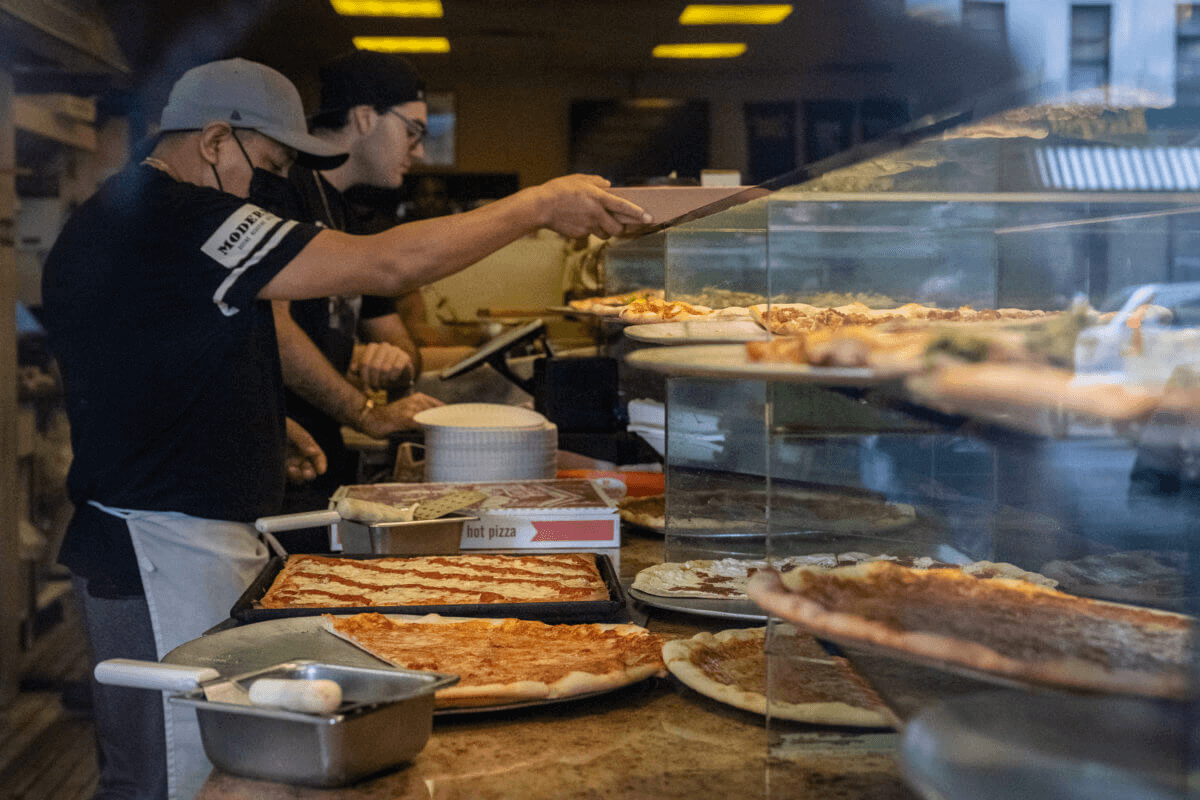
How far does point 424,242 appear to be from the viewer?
2113 mm

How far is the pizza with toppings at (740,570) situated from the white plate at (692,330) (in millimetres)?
383

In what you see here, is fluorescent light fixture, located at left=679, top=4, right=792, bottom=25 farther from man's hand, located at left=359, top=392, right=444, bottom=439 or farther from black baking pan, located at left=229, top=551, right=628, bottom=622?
black baking pan, located at left=229, top=551, right=628, bottom=622

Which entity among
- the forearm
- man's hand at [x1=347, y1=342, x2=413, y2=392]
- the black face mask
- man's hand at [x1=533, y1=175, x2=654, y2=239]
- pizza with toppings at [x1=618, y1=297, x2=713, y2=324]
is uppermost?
the black face mask

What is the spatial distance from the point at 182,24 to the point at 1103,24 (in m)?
4.98

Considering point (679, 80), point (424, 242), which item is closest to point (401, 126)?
point (424, 242)

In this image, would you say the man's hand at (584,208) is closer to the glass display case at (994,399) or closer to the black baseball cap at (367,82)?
the glass display case at (994,399)

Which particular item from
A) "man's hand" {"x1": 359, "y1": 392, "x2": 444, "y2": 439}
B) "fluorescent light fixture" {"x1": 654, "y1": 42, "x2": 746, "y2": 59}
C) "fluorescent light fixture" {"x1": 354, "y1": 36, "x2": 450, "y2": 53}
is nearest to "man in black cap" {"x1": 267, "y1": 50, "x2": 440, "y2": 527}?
"man's hand" {"x1": 359, "y1": 392, "x2": 444, "y2": 439}

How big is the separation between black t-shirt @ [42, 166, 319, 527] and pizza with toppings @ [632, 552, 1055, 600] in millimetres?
861

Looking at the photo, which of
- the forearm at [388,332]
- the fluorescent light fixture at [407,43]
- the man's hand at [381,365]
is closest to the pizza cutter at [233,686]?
the man's hand at [381,365]

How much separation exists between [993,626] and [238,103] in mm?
1866

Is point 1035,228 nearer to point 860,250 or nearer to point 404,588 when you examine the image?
point 860,250

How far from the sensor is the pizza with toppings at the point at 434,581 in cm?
178

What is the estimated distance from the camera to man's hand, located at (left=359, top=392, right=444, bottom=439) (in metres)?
3.14

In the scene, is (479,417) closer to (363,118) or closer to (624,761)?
(363,118)
